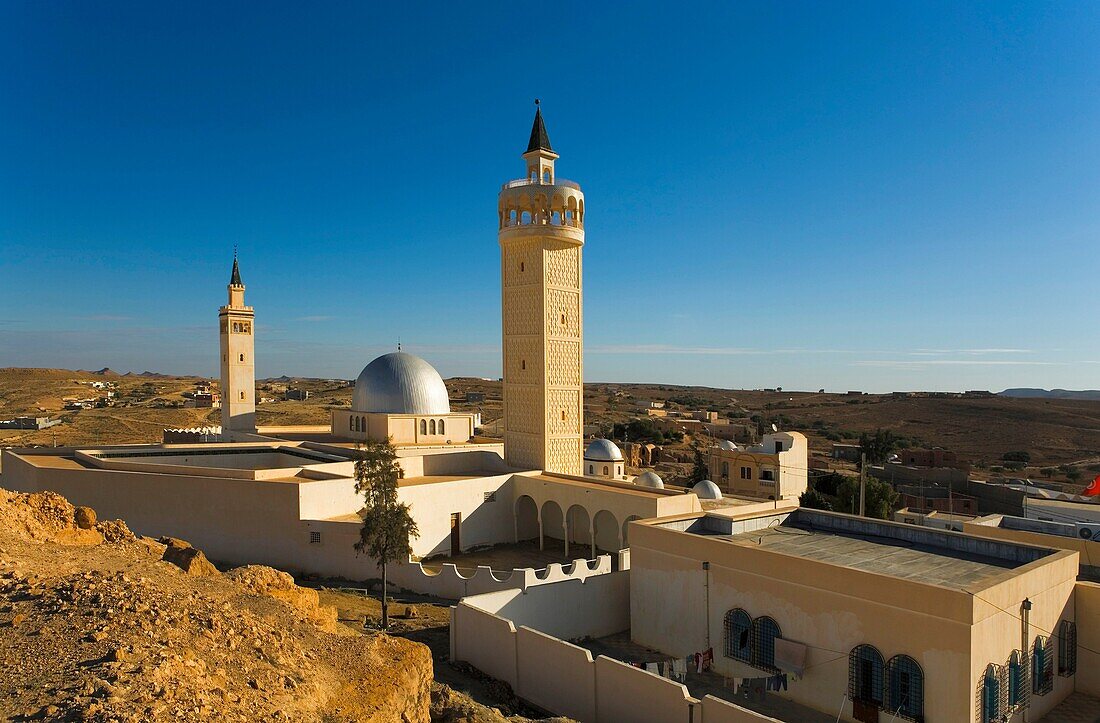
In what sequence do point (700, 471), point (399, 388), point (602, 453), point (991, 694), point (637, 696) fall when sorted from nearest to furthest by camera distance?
point (991, 694)
point (637, 696)
point (399, 388)
point (602, 453)
point (700, 471)

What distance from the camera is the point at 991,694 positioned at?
10.3 m

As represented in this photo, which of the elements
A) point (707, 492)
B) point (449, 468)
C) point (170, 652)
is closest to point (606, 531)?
point (707, 492)

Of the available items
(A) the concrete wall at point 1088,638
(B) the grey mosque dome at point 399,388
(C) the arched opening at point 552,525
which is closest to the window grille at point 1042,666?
(A) the concrete wall at point 1088,638

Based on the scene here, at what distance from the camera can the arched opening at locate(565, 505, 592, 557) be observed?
23.0 m

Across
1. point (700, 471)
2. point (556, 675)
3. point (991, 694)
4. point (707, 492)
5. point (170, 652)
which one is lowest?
point (700, 471)

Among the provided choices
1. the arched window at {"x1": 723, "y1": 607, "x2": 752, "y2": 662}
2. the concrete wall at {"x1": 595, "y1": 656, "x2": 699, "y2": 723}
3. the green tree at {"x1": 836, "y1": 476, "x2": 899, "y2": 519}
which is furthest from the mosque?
the concrete wall at {"x1": 595, "y1": 656, "x2": 699, "y2": 723}

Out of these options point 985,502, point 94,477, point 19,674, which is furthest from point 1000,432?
point 19,674

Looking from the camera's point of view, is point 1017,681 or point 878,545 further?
point 878,545

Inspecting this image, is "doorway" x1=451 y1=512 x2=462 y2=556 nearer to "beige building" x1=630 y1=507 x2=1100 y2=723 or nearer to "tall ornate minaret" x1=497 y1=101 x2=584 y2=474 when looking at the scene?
"tall ornate minaret" x1=497 y1=101 x2=584 y2=474

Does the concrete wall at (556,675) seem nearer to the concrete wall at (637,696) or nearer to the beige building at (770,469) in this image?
the concrete wall at (637,696)

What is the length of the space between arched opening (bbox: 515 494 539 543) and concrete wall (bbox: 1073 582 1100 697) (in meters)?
14.8

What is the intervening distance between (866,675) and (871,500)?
16.3 metres

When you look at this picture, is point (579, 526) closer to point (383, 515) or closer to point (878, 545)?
point (383, 515)

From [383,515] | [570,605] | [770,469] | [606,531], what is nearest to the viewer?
[570,605]
